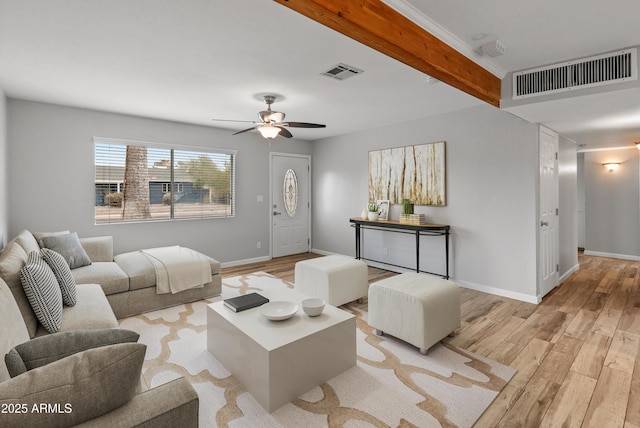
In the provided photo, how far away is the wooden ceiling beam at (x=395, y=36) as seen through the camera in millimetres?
1619

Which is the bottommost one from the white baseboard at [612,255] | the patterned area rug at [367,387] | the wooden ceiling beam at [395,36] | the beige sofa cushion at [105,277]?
the patterned area rug at [367,387]

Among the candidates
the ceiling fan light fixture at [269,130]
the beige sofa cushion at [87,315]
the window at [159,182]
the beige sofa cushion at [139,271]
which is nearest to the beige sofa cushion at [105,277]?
the beige sofa cushion at [139,271]

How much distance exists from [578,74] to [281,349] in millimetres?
3244

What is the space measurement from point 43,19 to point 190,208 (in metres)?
3.37

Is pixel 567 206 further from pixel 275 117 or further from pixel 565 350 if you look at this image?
pixel 275 117

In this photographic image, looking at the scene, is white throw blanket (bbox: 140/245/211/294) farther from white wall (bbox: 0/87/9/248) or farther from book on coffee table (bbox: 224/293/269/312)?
white wall (bbox: 0/87/9/248)

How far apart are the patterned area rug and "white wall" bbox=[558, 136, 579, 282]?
317cm

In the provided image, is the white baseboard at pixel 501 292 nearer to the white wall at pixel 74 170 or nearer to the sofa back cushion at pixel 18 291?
the white wall at pixel 74 170

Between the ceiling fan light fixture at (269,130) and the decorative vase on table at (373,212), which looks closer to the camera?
the ceiling fan light fixture at (269,130)

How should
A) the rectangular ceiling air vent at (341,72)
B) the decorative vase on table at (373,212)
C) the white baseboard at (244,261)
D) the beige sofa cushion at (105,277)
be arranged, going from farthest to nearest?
the white baseboard at (244,261)
the decorative vase on table at (373,212)
the beige sofa cushion at (105,277)
the rectangular ceiling air vent at (341,72)

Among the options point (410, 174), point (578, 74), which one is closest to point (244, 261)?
point (410, 174)

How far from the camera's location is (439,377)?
2.28m

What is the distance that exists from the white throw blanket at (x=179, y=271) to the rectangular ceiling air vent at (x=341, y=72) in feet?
8.34

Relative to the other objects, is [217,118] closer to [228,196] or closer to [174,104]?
[174,104]
